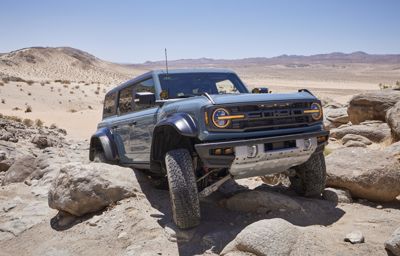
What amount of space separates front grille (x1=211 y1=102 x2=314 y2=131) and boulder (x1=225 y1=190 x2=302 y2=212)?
102cm

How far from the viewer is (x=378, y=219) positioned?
5348 millimetres

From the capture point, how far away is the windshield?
20.4 ft

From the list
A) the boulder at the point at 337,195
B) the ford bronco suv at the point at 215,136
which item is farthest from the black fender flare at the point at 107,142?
the boulder at the point at 337,195

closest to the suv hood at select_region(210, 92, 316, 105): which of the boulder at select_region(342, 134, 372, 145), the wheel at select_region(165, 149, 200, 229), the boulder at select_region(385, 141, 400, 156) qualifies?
the wheel at select_region(165, 149, 200, 229)

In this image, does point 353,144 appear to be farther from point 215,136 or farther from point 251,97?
point 215,136

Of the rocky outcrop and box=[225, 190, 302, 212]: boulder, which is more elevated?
box=[225, 190, 302, 212]: boulder

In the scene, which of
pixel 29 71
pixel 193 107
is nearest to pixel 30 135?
pixel 193 107

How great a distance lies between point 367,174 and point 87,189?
148 inches

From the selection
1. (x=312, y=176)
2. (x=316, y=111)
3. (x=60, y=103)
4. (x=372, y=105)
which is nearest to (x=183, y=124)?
(x=316, y=111)

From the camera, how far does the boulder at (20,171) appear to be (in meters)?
8.80

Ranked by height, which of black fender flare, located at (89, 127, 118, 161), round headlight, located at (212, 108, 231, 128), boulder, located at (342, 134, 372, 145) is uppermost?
round headlight, located at (212, 108, 231, 128)

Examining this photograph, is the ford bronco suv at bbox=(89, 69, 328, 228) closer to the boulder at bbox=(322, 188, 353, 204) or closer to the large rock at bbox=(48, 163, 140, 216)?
the boulder at bbox=(322, 188, 353, 204)

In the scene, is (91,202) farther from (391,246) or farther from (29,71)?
(29,71)

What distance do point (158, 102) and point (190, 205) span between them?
5.03 ft
